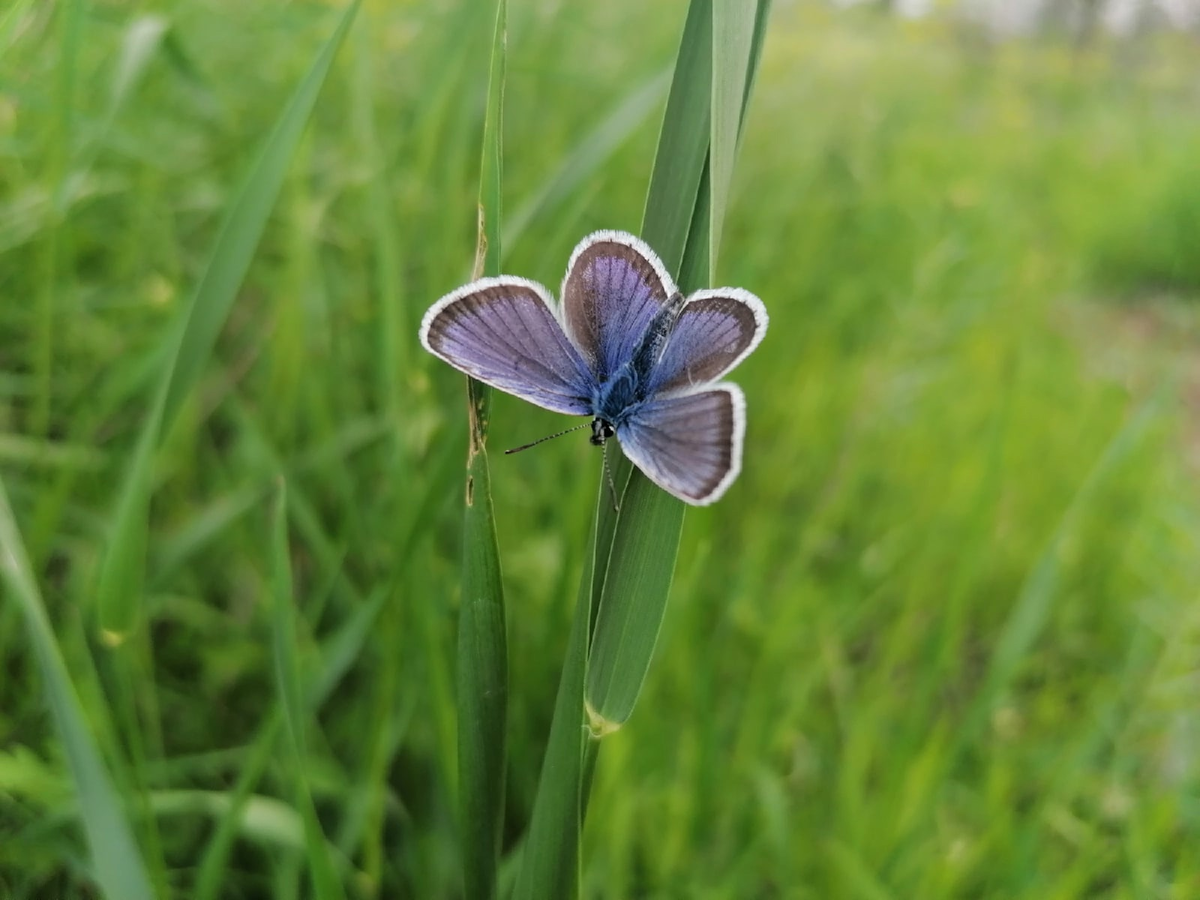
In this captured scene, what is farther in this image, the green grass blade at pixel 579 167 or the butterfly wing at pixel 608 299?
the green grass blade at pixel 579 167

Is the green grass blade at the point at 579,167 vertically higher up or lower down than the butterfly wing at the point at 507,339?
higher up

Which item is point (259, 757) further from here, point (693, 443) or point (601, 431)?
point (693, 443)

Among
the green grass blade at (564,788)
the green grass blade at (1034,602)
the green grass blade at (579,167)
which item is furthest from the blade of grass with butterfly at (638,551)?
the green grass blade at (1034,602)

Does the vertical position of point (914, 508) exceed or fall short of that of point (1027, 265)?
it falls short

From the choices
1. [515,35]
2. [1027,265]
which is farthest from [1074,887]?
[1027,265]

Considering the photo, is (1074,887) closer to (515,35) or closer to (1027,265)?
(515,35)

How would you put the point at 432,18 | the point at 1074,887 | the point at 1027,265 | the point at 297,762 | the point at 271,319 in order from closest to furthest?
the point at 297,762, the point at 1074,887, the point at 271,319, the point at 432,18, the point at 1027,265

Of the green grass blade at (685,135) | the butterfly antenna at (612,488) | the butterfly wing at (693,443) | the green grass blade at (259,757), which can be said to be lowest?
the green grass blade at (259,757)

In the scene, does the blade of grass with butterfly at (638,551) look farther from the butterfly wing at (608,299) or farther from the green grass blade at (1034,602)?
the green grass blade at (1034,602)

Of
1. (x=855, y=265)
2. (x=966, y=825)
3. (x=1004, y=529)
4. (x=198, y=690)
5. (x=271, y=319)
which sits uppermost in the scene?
(x=855, y=265)
